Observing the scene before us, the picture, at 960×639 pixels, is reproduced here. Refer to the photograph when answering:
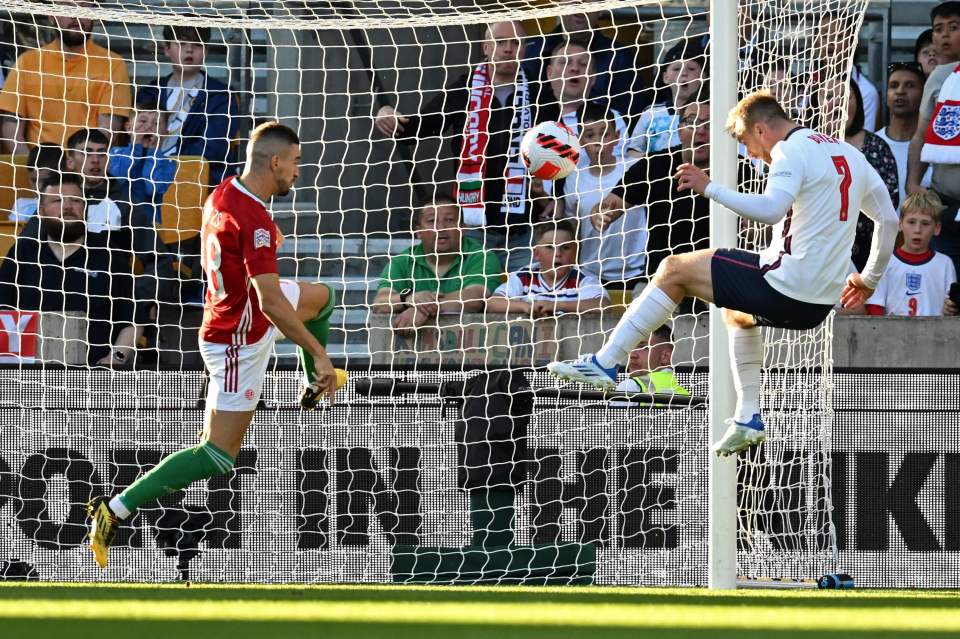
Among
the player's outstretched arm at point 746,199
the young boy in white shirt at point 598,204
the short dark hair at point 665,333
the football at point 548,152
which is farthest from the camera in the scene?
the young boy in white shirt at point 598,204

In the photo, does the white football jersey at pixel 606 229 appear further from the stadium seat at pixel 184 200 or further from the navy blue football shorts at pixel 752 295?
the navy blue football shorts at pixel 752 295

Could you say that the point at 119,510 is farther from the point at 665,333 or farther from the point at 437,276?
the point at 665,333

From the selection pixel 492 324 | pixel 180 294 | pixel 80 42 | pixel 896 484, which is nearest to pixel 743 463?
→ pixel 896 484

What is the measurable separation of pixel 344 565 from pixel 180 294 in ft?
8.10

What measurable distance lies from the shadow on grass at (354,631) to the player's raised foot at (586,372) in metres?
1.39

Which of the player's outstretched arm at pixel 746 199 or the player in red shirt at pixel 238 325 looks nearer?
the player's outstretched arm at pixel 746 199

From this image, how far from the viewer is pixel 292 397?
7098 mm

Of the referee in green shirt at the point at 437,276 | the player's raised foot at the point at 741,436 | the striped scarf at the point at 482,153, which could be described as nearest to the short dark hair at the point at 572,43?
the striped scarf at the point at 482,153

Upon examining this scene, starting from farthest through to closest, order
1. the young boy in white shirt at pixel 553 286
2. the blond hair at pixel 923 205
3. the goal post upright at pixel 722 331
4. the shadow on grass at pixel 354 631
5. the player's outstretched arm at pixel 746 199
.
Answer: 1. the blond hair at pixel 923 205
2. the young boy in white shirt at pixel 553 286
3. the goal post upright at pixel 722 331
4. the player's outstretched arm at pixel 746 199
5. the shadow on grass at pixel 354 631

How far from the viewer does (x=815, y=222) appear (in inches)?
218

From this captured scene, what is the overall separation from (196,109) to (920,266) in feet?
15.8

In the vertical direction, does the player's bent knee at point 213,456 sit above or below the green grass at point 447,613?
above

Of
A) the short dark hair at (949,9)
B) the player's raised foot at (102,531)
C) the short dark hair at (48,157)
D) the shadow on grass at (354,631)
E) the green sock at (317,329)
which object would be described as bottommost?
the shadow on grass at (354,631)

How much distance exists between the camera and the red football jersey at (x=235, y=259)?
227 inches
